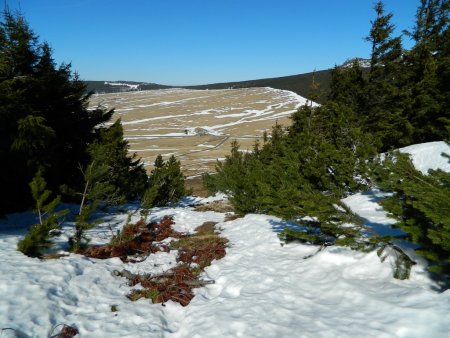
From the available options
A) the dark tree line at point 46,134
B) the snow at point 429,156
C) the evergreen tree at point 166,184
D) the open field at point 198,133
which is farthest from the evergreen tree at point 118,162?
the open field at point 198,133

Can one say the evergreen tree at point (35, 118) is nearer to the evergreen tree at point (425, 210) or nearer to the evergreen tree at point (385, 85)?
the evergreen tree at point (425, 210)

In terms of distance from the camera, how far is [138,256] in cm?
1059

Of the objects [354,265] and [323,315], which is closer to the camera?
[323,315]

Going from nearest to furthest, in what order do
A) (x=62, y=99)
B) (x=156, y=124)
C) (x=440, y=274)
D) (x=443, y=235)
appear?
(x=443, y=235), (x=440, y=274), (x=62, y=99), (x=156, y=124)

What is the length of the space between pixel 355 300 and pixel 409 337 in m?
1.38

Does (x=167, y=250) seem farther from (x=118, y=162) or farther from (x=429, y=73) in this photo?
(x=429, y=73)

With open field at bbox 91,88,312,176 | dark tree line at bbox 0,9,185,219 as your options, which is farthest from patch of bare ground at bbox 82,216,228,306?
open field at bbox 91,88,312,176

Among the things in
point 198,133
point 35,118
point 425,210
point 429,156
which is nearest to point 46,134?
point 35,118

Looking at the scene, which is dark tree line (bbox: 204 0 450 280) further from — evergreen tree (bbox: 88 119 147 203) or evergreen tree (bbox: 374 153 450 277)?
evergreen tree (bbox: 88 119 147 203)

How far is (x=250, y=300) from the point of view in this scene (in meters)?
6.73

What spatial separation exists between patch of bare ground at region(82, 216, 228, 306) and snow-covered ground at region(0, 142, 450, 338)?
321mm

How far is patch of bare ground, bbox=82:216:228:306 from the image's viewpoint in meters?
7.68

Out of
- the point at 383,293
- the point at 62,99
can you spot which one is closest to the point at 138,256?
the point at 383,293

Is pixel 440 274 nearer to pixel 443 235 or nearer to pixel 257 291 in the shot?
pixel 443 235
